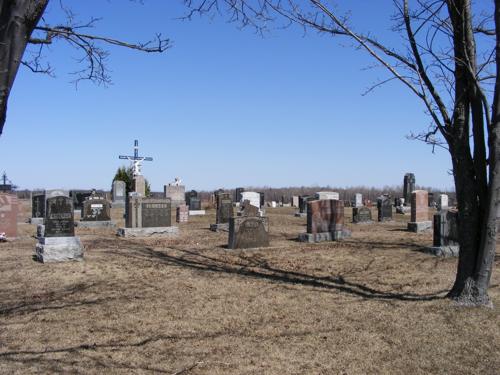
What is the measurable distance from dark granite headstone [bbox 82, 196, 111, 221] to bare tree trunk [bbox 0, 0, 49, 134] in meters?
17.4

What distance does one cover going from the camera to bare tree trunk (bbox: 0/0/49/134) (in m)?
2.68

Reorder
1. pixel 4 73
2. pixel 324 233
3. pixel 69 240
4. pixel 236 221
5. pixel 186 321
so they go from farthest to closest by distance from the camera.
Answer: pixel 324 233, pixel 236 221, pixel 69 240, pixel 186 321, pixel 4 73

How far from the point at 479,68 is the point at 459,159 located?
128 centimetres

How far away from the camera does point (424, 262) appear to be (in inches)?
428

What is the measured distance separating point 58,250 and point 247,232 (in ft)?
15.8

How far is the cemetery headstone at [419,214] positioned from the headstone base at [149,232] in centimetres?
878

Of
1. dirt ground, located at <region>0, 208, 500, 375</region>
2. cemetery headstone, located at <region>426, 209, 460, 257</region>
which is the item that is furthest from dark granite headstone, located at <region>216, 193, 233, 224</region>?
cemetery headstone, located at <region>426, 209, 460, 257</region>

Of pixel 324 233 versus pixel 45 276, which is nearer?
pixel 45 276

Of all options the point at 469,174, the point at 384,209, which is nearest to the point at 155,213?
the point at 469,174

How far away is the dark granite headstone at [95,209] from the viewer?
19516 mm

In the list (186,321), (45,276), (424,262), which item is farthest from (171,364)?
(424,262)

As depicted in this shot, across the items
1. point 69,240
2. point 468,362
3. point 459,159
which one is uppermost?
point 459,159

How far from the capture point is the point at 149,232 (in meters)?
16.0

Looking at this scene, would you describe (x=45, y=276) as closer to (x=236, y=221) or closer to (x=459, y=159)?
(x=236, y=221)
